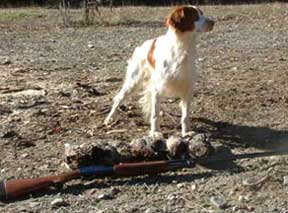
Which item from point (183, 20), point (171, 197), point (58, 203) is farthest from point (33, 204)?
point (183, 20)

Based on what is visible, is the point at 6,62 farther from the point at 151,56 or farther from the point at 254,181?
the point at 254,181

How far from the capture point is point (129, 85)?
357 inches

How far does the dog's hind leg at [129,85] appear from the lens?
8.88 m

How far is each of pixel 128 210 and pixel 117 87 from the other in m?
4.81

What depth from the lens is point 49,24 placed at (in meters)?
21.1

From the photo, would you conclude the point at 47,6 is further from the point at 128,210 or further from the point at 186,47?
the point at 128,210

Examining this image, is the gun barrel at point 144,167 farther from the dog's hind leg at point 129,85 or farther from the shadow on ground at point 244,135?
the dog's hind leg at point 129,85

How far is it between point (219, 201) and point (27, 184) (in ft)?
5.01

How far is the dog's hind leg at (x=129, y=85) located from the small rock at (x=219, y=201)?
2.91 m

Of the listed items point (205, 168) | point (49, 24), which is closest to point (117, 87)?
point (205, 168)

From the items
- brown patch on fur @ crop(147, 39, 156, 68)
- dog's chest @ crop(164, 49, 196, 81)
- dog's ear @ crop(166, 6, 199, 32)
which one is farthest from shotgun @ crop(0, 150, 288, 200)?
brown patch on fur @ crop(147, 39, 156, 68)

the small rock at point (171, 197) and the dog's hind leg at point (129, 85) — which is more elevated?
the dog's hind leg at point (129, 85)

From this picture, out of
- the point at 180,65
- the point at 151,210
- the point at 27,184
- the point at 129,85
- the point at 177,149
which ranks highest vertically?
the point at 180,65

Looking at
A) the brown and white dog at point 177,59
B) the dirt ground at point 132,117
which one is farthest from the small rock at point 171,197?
the brown and white dog at point 177,59
